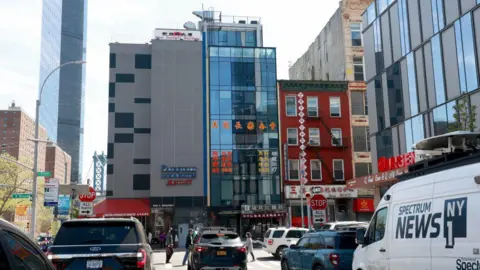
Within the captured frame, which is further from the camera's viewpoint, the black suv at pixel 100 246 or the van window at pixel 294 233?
the van window at pixel 294 233

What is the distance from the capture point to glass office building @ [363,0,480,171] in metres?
24.3

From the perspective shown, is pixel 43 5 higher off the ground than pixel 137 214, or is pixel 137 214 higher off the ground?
pixel 43 5

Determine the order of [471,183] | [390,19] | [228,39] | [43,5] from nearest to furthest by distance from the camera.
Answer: [471,183], [390,19], [228,39], [43,5]

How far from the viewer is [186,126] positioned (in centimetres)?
4694

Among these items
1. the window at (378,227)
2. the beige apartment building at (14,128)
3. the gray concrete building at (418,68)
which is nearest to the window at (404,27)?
the gray concrete building at (418,68)

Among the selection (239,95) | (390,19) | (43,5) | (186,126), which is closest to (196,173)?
(186,126)

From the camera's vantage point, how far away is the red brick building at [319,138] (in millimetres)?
47031

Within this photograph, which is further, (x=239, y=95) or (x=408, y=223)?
(x=239, y=95)

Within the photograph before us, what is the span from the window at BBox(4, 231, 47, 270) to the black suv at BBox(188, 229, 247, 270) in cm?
1093

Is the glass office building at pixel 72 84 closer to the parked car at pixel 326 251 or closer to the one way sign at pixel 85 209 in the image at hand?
the one way sign at pixel 85 209

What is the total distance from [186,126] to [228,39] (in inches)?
802

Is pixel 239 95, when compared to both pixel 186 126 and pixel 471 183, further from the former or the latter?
pixel 471 183

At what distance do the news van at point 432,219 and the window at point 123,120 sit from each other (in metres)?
38.9

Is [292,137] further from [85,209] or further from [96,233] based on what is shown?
[96,233]
